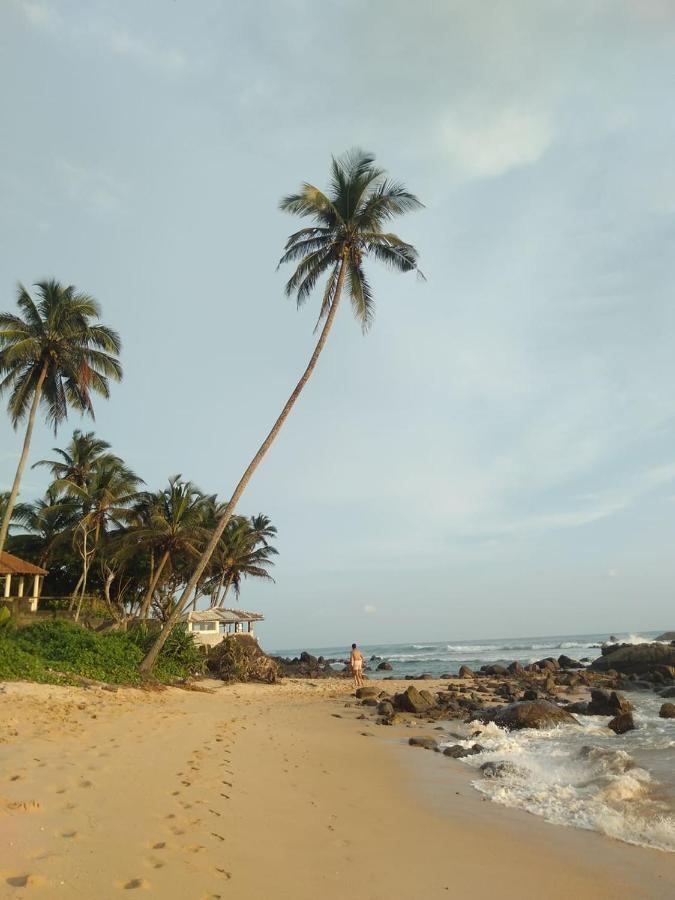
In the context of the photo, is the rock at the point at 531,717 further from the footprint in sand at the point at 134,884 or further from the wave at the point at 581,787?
the footprint in sand at the point at 134,884

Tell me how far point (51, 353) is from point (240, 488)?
982 centimetres

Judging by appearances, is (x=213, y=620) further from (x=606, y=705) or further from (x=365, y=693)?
(x=606, y=705)

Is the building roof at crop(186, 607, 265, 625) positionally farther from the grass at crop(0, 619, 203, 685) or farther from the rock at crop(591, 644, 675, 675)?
the rock at crop(591, 644, 675, 675)

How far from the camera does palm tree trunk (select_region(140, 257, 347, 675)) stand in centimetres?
1783

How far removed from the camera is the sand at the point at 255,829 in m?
4.16

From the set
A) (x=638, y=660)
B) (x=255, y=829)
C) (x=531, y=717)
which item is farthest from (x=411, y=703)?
(x=638, y=660)

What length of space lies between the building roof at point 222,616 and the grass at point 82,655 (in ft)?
39.3

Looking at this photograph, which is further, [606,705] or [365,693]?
[365,693]

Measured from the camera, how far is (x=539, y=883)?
4.94 m

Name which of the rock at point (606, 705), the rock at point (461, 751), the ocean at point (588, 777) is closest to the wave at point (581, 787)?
the ocean at point (588, 777)

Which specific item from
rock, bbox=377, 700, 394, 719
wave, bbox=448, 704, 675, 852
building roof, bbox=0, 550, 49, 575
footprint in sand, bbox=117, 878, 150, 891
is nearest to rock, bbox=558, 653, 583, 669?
rock, bbox=377, 700, 394, 719

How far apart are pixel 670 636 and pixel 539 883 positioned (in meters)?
56.1

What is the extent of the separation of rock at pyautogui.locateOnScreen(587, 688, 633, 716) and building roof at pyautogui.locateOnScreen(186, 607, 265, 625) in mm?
20973

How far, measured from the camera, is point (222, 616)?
3447 centimetres
